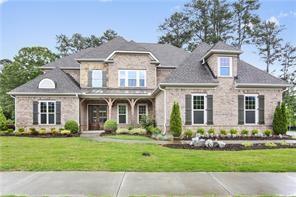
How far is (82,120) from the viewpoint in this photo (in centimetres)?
2245

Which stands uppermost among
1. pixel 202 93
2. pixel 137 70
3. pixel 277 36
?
pixel 277 36

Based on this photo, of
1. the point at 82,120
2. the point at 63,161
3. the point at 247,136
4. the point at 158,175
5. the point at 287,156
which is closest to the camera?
the point at 158,175

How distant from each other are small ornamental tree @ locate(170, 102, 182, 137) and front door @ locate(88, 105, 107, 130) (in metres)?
9.01

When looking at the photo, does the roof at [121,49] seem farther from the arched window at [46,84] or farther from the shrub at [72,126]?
the shrub at [72,126]

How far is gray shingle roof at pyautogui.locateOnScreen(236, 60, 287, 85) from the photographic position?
17766mm

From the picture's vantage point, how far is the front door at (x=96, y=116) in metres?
23.3

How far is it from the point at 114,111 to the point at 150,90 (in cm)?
367

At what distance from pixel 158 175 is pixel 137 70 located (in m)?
17.3

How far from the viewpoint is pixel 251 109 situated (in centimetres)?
1780

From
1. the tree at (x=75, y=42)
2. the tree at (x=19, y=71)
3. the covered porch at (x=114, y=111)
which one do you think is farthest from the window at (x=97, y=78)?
the tree at (x=75, y=42)

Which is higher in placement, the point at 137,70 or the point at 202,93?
the point at 137,70

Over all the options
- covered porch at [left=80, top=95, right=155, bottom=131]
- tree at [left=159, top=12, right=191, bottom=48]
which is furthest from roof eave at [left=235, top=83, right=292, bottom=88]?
tree at [left=159, top=12, right=191, bottom=48]

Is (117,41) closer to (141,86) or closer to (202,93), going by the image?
(141,86)

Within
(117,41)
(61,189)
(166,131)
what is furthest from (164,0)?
(117,41)
